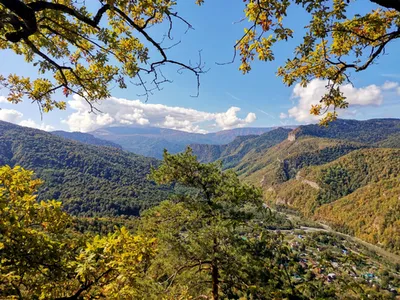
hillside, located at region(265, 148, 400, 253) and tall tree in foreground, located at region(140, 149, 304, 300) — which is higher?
tall tree in foreground, located at region(140, 149, 304, 300)

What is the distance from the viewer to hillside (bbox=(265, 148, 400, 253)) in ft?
352

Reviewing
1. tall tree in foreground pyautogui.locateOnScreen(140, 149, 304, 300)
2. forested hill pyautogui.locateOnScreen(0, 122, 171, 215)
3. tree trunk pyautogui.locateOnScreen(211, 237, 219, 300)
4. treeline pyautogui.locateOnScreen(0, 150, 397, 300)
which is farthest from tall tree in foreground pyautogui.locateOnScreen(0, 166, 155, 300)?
forested hill pyautogui.locateOnScreen(0, 122, 171, 215)

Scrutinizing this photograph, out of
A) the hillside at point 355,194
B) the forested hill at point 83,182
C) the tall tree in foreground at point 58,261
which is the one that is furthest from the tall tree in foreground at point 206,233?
the hillside at point 355,194

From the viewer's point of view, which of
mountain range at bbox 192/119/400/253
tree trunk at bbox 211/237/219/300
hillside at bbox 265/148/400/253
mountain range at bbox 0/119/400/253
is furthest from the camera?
mountain range at bbox 0/119/400/253

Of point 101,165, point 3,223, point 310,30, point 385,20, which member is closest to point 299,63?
point 310,30

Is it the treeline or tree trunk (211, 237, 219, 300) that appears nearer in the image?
the treeline

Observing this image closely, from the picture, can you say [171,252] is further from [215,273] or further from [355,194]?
[355,194]

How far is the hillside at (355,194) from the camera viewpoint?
107188 millimetres

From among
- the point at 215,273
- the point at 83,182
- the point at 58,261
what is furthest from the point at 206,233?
the point at 83,182

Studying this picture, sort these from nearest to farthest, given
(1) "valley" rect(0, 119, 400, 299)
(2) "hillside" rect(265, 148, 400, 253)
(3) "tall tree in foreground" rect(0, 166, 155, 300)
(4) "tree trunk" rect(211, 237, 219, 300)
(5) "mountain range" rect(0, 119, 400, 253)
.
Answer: (3) "tall tree in foreground" rect(0, 166, 155, 300), (1) "valley" rect(0, 119, 400, 299), (4) "tree trunk" rect(211, 237, 219, 300), (2) "hillside" rect(265, 148, 400, 253), (5) "mountain range" rect(0, 119, 400, 253)

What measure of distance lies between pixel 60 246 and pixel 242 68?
12.2ft

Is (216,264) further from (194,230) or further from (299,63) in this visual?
(299,63)

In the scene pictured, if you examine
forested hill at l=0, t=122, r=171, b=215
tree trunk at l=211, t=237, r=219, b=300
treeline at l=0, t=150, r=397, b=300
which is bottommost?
forested hill at l=0, t=122, r=171, b=215

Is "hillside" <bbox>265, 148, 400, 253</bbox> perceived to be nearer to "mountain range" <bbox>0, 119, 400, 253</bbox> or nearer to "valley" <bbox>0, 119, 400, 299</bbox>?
"mountain range" <bbox>0, 119, 400, 253</bbox>
